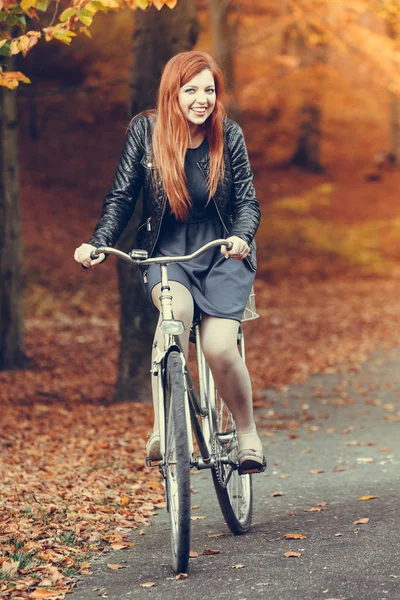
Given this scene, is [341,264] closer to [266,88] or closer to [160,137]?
[266,88]

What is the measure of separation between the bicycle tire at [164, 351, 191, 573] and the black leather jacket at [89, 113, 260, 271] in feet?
2.32

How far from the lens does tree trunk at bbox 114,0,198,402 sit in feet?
28.2

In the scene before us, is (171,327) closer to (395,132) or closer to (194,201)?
(194,201)

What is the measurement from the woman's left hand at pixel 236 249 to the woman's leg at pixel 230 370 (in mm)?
369

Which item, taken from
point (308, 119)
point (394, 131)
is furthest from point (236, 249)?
point (394, 131)

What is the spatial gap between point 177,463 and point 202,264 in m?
1.05

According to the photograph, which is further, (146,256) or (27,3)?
(27,3)

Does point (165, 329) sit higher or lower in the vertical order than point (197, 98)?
lower

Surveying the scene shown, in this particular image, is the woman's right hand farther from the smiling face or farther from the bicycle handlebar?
the smiling face

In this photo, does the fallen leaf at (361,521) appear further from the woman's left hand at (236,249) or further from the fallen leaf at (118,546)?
the woman's left hand at (236,249)

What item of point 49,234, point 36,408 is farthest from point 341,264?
point 36,408

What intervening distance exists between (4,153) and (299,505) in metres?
7.04

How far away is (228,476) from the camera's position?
4602 mm

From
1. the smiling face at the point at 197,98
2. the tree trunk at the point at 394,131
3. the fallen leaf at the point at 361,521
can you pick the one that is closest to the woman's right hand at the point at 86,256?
the smiling face at the point at 197,98
